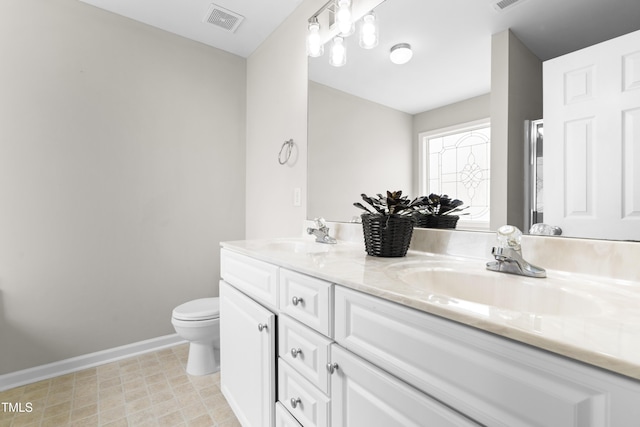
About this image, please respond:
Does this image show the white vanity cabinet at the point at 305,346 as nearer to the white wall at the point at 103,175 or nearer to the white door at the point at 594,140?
the white door at the point at 594,140

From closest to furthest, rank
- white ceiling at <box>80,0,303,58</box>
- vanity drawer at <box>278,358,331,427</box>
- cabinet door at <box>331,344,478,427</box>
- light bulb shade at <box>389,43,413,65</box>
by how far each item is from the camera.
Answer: cabinet door at <box>331,344,478,427</box>
vanity drawer at <box>278,358,331,427</box>
light bulb shade at <box>389,43,413,65</box>
white ceiling at <box>80,0,303,58</box>

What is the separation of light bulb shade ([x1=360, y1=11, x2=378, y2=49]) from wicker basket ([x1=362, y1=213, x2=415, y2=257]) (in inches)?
34.2

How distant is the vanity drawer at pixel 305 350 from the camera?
859 mm

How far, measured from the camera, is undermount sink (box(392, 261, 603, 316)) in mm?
638

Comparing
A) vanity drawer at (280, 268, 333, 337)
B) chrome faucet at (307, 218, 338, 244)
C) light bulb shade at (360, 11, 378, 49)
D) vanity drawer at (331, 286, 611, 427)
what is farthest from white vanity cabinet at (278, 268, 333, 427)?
light bulb shade at (360, 11, 378, 49)

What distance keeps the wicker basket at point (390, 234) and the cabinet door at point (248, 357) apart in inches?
18.6

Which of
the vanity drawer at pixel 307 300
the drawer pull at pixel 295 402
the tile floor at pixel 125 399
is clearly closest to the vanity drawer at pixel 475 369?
the vanity drawer at pixel 307 300

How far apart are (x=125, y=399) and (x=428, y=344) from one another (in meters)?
1.82

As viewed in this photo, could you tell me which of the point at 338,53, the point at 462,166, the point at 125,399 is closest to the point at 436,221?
the point at 462,166

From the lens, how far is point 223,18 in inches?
82.5

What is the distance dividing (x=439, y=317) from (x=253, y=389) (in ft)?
3.14

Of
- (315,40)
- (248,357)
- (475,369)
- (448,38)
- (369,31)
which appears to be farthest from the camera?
(315,40)

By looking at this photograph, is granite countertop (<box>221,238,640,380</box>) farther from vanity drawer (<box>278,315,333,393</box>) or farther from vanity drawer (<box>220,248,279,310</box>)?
vanity drawer (<box>278,315,333,393</box>)

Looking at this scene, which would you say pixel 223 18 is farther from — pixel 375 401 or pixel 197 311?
pixel 375 401
